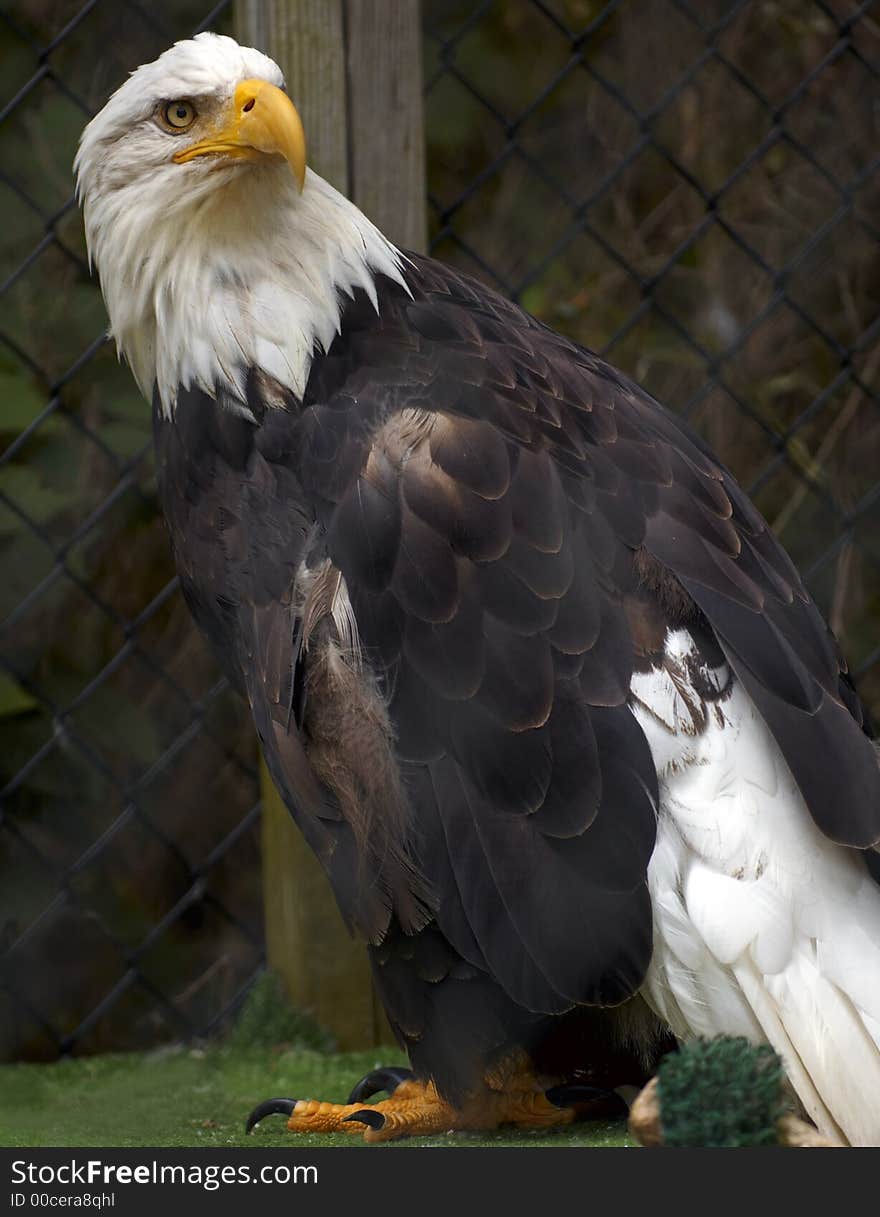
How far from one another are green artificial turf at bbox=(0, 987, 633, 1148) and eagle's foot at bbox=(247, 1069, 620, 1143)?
0.02 m

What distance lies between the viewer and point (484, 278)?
3.51 meters

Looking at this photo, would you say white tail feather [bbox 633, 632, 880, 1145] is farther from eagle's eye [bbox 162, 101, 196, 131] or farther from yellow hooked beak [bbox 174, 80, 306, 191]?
eagle's eye [bbox 162, 101, 196, 131]

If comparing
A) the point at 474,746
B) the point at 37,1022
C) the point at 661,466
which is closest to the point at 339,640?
the point at 474,746

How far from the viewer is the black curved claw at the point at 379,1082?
2.03m

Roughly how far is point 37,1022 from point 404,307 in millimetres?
1706

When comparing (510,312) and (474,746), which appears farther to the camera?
(510,312)

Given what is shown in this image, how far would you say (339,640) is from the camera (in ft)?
5.94

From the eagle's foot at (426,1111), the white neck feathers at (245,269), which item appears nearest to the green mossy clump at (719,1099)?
the eagle's foot at (426,1111)

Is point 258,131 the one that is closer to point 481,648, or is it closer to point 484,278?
point 481,648

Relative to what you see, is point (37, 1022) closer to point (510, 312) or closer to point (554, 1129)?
point (554, 1129)

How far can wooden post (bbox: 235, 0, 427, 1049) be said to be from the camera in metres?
2.30

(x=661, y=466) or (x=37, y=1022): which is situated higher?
(x=661, y=466)

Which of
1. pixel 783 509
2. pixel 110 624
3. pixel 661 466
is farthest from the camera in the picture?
pixel 783 509

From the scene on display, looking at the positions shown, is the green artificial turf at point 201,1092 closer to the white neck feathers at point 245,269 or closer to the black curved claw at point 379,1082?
the black curved claw at point 379,1082
